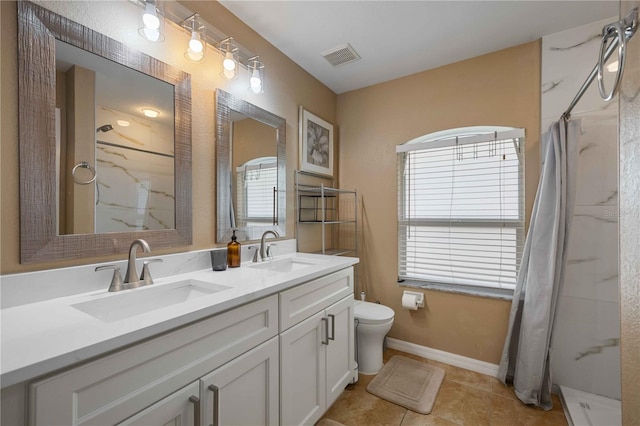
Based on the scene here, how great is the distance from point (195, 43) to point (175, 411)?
158 centimetres

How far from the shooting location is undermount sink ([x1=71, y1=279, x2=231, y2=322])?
0.99 m

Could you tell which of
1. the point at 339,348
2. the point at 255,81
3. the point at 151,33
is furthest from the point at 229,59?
the point at 339,348

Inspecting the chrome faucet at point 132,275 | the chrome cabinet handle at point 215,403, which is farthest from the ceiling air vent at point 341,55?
the chrome cabinet handle at point 215,403

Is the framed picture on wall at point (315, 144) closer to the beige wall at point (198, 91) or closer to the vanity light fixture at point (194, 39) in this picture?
the beige wall at point (198, 91)

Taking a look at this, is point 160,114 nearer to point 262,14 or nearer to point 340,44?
point 262,14

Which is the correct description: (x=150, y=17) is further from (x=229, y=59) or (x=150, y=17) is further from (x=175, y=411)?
(x=175, y=411)

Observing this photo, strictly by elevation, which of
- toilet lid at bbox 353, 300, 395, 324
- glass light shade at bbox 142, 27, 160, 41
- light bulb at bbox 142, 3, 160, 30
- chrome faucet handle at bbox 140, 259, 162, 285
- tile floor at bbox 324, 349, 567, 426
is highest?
light bulb at bbox 142, 3, 160, 30

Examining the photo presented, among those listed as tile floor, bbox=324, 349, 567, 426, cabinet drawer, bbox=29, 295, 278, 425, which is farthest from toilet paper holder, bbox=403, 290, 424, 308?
cabinet drawer, bbox=29, 295, 278, 425

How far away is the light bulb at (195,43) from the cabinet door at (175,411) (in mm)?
1502

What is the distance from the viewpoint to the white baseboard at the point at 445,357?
2.08m

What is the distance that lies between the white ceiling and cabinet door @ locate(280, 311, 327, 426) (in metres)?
1.81

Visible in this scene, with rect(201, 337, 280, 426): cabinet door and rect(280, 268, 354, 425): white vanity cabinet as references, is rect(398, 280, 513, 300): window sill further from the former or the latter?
rect(201, 337, 280, 426): cabinet door

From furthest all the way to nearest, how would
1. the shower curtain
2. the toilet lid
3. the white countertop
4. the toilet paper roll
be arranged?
the toilet paper roll < the toilet lid < the shower curtain < the white countertop

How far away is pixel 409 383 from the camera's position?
1.94 m
